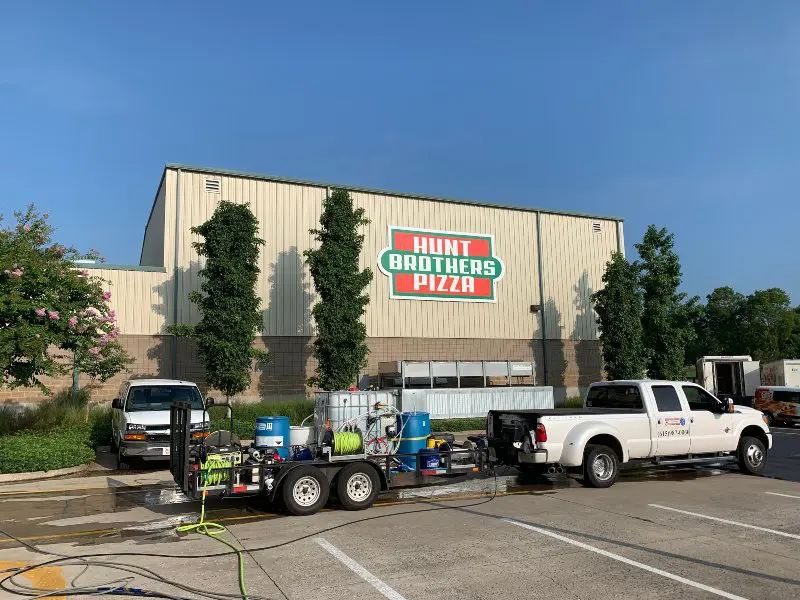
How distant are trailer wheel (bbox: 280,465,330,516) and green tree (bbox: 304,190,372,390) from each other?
14007 millimetres

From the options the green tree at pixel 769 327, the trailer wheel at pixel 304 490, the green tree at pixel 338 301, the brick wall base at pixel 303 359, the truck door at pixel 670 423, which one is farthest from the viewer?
the green tree at pixel 769 327

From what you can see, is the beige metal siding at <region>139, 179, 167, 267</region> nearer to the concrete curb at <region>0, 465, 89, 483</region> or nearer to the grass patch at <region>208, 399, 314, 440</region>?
the grass patch at <region>208, 399, 314, 440</region>

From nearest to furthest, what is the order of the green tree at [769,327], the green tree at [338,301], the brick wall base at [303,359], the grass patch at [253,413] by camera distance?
the grass patch at [253,413], the green tree at [338,301], the brick wall base at [303,359], the green tree at [769,327]

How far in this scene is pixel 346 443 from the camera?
378 inches

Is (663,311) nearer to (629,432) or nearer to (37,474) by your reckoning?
(629,432)

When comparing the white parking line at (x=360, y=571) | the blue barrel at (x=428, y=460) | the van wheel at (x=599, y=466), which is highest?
the blue barrel at (x=428, y=460)

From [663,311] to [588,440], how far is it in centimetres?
2117

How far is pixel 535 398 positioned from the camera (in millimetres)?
26438

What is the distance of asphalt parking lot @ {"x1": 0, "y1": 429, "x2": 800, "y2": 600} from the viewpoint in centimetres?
597

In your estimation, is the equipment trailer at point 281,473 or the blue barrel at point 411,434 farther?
the blue barrel at point 411,434

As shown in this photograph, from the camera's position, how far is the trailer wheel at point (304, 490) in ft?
29.8

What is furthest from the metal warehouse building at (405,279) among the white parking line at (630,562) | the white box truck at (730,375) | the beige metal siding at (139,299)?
the white parking line at (630,562)

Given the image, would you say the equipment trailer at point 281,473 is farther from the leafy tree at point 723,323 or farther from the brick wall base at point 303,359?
the leafy tree at point 723,323

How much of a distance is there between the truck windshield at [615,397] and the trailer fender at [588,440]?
105 centimetres
